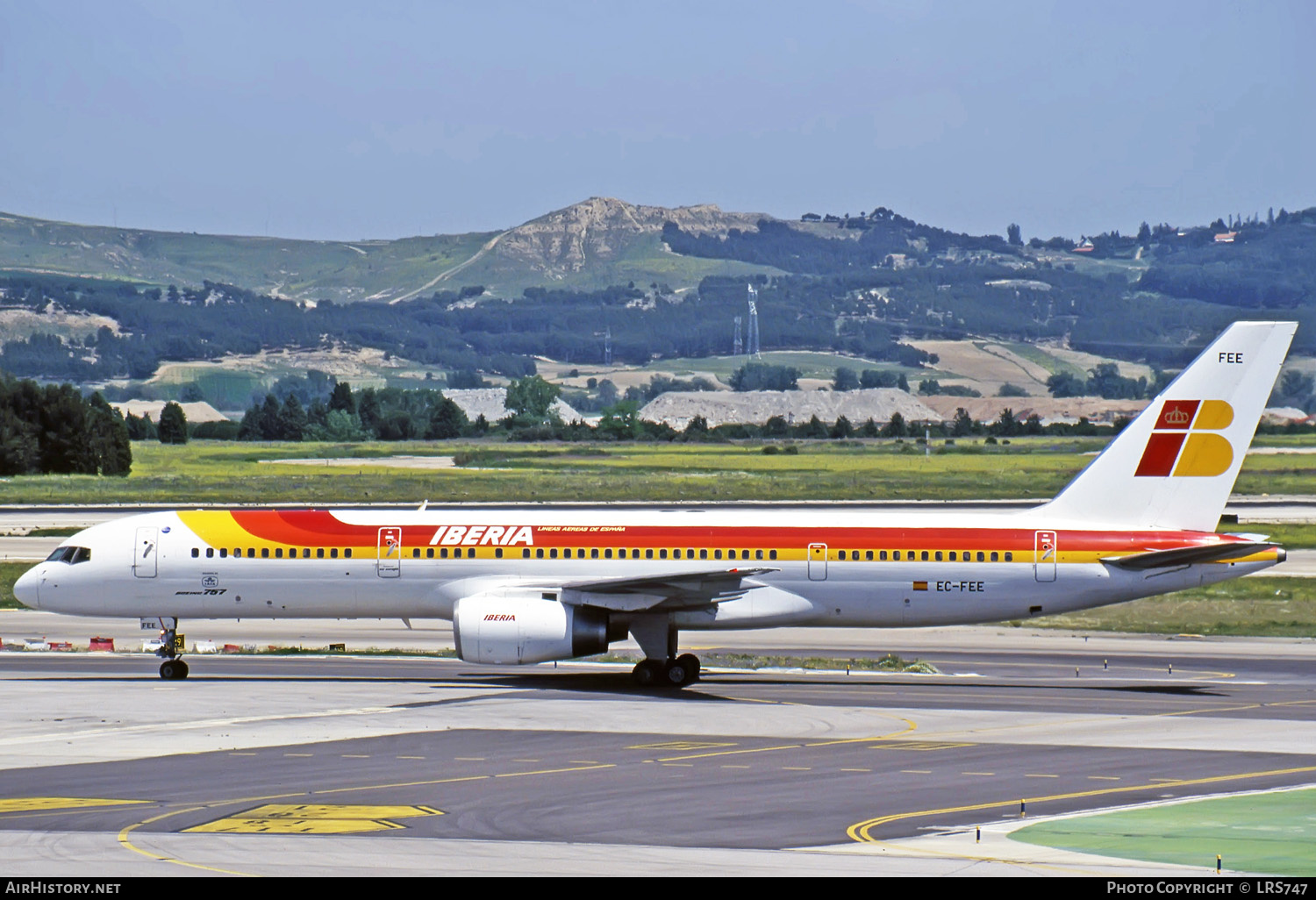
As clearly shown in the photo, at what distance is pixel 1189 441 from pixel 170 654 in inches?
1037

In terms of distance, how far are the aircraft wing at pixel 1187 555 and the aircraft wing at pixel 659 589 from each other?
29.2 feet

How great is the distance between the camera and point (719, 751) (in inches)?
1168

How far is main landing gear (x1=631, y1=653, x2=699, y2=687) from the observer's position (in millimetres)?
39688

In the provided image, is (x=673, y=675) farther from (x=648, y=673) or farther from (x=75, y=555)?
(x=75, y=555)

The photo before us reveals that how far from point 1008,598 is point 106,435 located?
108673 mm

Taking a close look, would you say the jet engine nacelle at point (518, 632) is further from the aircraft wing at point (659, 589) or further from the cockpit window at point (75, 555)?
the cockpit window at point (75, 555)

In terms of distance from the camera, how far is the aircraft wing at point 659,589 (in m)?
37.8

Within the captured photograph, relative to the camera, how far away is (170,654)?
1615 inches

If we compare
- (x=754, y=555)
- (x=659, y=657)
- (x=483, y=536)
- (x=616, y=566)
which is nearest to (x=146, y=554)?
(x=483, y=536)

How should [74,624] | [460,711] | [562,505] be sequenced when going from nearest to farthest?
[460,711], [74,624], [562,505]

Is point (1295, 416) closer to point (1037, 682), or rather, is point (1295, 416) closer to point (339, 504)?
point (339, 504)

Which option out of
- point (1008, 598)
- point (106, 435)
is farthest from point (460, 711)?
point (106, 435)

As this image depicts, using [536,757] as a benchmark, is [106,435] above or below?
above

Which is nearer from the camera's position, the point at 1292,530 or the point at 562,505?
the point at 1292,530
